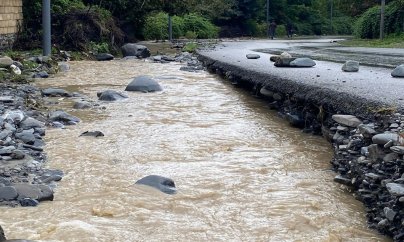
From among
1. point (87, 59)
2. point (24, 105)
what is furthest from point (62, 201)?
point (87, 59)

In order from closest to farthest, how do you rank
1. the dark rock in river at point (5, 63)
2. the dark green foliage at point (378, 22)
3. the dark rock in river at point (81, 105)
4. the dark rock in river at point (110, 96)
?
the dark rock in river at point (81, 105), the dark rock in river at point (110, 96), the dark rock in river at point (5, 63), the dark green foliage at point (378, 22)

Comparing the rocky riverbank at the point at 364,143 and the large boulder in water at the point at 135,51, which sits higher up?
the large boulder in water at the point at 135,51

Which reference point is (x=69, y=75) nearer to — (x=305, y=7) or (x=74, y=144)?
(x=74, y=144)

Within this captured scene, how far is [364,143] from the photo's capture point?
544 cm

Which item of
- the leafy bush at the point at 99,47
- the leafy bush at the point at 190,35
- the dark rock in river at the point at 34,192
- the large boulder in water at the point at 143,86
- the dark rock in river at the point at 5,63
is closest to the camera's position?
the dark rock in river at the point at 34,192

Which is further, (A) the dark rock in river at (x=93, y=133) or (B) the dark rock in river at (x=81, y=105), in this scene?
(B) the dark rock in river at (x=81, y=105)

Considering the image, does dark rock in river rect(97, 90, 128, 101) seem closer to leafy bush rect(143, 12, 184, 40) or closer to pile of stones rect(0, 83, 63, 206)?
pile of stones rect(0, 83, 63, 206)

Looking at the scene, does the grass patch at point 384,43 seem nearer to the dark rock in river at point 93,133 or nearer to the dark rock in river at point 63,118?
the dark rock in river at point 63,118

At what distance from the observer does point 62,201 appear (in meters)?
4.93

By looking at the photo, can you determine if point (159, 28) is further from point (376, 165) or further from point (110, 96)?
point (376, 165)

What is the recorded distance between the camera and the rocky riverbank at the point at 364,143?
4.39 m

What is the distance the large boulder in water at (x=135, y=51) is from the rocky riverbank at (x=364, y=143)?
45.3ft

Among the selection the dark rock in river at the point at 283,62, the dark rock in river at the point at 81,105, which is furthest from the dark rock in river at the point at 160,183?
the dark rock in river at the point at 283,62

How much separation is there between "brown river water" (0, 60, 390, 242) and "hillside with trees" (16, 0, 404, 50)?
44.0 ft
